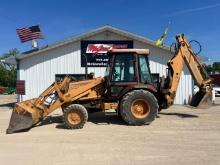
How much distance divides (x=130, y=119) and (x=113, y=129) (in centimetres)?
124

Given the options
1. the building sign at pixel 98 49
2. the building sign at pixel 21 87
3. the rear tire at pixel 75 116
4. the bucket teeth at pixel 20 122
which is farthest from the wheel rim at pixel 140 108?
the building sign at pixel 21 87

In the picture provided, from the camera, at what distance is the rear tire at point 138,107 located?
54.8 feet

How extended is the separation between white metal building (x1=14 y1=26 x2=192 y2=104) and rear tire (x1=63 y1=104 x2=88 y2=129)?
1136 cm

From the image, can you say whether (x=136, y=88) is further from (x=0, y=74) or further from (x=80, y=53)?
(x=0, y=74)

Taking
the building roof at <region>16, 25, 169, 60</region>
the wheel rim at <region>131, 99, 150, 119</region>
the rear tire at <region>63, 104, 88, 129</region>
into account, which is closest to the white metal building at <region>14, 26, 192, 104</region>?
the building roof at <region>16, 25, 169, 60</region>

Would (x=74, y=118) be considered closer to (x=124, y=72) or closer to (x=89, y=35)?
(x=124, y=72)

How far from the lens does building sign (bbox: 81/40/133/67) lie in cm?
2766

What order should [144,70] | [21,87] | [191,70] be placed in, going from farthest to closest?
[21,87], [191,70], [144,70]

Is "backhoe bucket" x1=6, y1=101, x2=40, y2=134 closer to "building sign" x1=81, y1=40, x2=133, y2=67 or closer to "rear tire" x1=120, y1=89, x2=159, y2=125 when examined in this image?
"rear tire" x1=120, y1=89, x2=159, y2=125

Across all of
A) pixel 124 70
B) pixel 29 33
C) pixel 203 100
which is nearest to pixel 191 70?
pixel 203 100

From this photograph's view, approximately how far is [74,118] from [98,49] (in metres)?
11.9

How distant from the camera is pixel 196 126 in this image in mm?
16172

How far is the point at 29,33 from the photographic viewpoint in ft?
95.6

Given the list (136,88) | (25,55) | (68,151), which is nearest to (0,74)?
(25,55)
